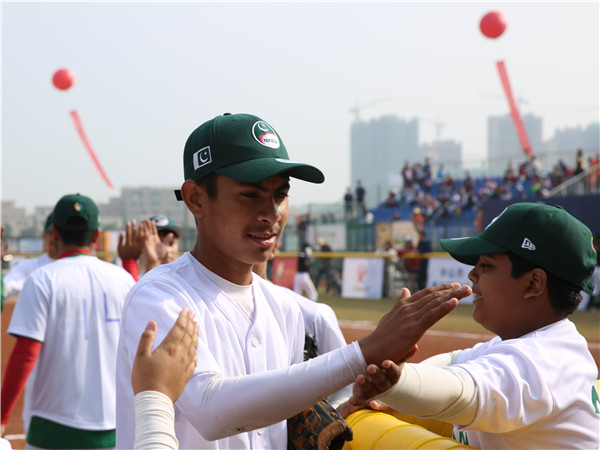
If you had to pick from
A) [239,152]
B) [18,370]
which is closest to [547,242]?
[239,152]

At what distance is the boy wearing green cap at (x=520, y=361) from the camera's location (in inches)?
70.7

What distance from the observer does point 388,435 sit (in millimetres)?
2258

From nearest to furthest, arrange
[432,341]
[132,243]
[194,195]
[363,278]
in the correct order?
[194,195]
[132,243]
[432,341]
[363,278]

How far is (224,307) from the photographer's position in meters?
2.12

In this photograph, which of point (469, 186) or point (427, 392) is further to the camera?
point (469, 186)

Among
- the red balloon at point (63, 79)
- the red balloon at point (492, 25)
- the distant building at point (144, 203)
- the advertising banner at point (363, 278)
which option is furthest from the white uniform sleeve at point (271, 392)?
the distant building at point (144, 203)

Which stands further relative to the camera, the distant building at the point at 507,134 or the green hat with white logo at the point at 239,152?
the distant building at the point at 507,134

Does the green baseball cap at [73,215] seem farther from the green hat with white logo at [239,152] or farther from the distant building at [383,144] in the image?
the distant building at [383,144]

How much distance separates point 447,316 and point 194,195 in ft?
46.9

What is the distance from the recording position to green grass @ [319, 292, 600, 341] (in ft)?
41.9

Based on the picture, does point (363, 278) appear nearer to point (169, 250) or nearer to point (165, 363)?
point (169, 250)

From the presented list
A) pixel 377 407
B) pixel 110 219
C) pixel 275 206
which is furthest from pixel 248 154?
pixel 110 219

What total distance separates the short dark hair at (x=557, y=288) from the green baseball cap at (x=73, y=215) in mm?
2810

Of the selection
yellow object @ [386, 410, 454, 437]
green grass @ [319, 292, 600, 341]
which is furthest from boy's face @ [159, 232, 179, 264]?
green grass @ [319, 292, 600, 341]
